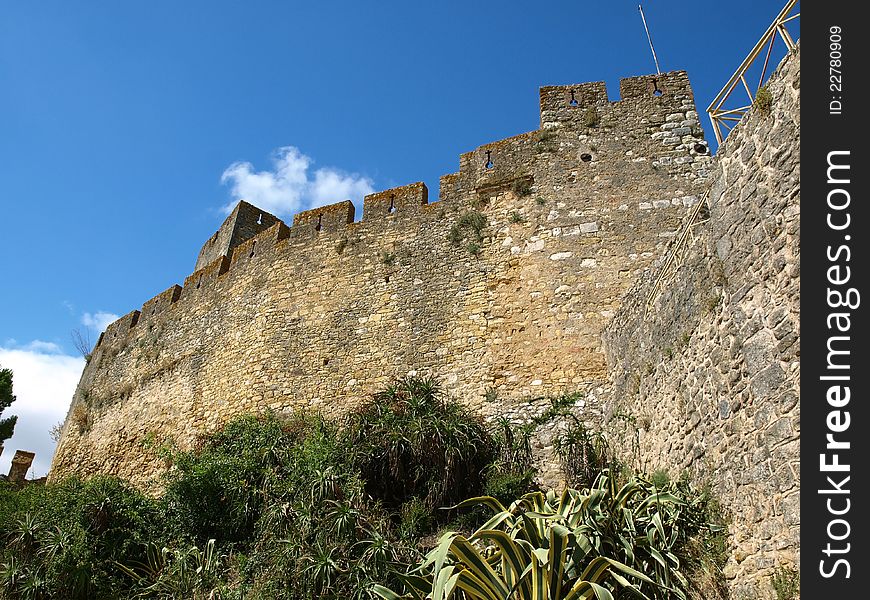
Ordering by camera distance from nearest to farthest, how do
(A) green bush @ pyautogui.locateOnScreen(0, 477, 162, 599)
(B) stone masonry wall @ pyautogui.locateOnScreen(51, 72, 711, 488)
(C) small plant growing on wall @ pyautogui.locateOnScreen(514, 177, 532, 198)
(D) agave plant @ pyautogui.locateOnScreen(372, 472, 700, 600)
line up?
(D) agave plant @ pyautogui.locateOnScreen(372, 472, 700, 600), (A) green bush @ pyautogui.locateOnScreen(0, 477, 162, 599), (B) stone masonry wall @ pyautogui.locateOnScreen(51, 72, 711, 488), (C) small plant growing on wall @ pyautogui.locateOnScreen(514, 177, 532, 198)

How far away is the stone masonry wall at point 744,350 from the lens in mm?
4793

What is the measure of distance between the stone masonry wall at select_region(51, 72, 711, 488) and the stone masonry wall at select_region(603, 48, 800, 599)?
9.60 feet

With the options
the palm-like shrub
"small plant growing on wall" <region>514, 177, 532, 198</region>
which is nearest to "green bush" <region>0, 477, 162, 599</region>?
the palm-like shrub

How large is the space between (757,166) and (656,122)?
638cm

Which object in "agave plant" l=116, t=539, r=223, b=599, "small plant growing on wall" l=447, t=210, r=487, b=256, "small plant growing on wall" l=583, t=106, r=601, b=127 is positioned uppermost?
"small plant growing on wall" l=583, t=106, r=601, b=127

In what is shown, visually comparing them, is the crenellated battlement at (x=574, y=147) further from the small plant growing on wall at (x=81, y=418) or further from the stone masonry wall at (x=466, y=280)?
the small plant growing on wall at (x=81, y=418)

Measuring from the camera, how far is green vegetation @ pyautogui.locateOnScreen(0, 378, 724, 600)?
18.5 feet

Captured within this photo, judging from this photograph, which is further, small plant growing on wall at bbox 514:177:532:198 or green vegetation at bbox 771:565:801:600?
small plant growing on wall at bbox 514:177:532:198

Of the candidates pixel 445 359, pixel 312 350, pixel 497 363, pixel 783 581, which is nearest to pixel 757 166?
pixel 783 581

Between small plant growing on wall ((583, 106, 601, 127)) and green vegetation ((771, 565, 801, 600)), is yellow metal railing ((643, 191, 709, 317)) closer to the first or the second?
green vegetation ((771, 565, 801, 600))

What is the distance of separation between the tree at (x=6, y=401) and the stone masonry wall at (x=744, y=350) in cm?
1950

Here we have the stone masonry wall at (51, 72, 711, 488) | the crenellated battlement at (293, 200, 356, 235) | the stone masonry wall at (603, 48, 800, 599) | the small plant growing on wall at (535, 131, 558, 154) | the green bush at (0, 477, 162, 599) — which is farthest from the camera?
the crenellated battlement at (293, 200, 356, 235)

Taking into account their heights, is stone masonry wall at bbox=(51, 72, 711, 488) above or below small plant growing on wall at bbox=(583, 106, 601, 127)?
below

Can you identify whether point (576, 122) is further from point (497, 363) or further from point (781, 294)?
point (781, 294)
